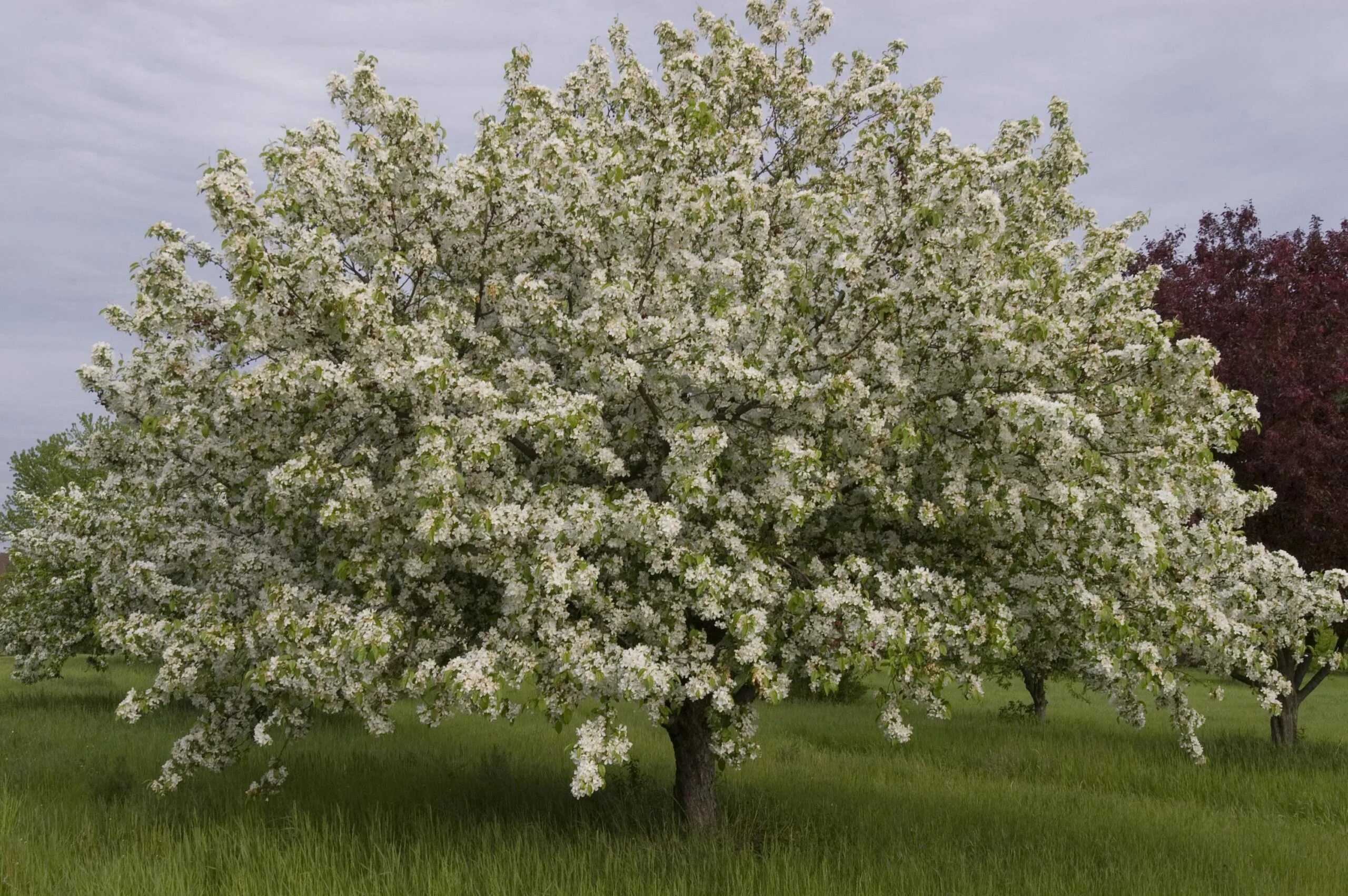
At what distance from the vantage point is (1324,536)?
1906cm

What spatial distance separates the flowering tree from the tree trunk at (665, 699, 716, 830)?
1.00 metres

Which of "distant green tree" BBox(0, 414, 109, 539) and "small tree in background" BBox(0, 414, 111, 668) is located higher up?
"distant green tree" BBox(0, 414, 109, 539)

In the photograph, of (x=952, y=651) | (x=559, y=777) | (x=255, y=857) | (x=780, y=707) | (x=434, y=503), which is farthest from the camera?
(x=780, y=707)

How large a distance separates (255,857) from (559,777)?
699 centimetres

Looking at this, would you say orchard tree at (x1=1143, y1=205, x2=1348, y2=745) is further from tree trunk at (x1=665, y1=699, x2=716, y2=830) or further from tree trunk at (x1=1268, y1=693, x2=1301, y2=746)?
tree trunk at (x1=665, y1=699, x2=716, y2=830)

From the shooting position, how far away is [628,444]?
10.6 meters

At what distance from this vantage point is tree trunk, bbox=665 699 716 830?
12.4 meters

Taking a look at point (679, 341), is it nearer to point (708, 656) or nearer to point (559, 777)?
point (708, 656)

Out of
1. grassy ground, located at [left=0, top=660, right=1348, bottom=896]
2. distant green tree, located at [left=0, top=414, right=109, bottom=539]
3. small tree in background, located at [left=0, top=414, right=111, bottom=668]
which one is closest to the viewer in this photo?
grassy ground, located at [left=0, top=660, right=1348, bottom=896]

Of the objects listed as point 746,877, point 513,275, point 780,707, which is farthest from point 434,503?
point 780,707

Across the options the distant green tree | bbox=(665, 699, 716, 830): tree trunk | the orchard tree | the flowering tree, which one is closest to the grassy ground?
bbox=(665, 699, 716, 830): tree trunk

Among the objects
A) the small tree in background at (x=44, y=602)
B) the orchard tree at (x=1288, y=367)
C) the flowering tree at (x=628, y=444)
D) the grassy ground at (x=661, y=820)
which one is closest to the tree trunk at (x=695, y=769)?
the grassy ground at (x=661, y=820)

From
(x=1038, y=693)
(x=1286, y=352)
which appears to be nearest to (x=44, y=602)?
(x=1038, y=693)

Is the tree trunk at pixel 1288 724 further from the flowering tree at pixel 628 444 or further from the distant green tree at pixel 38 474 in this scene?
the distant green tree at pixel 38 474
